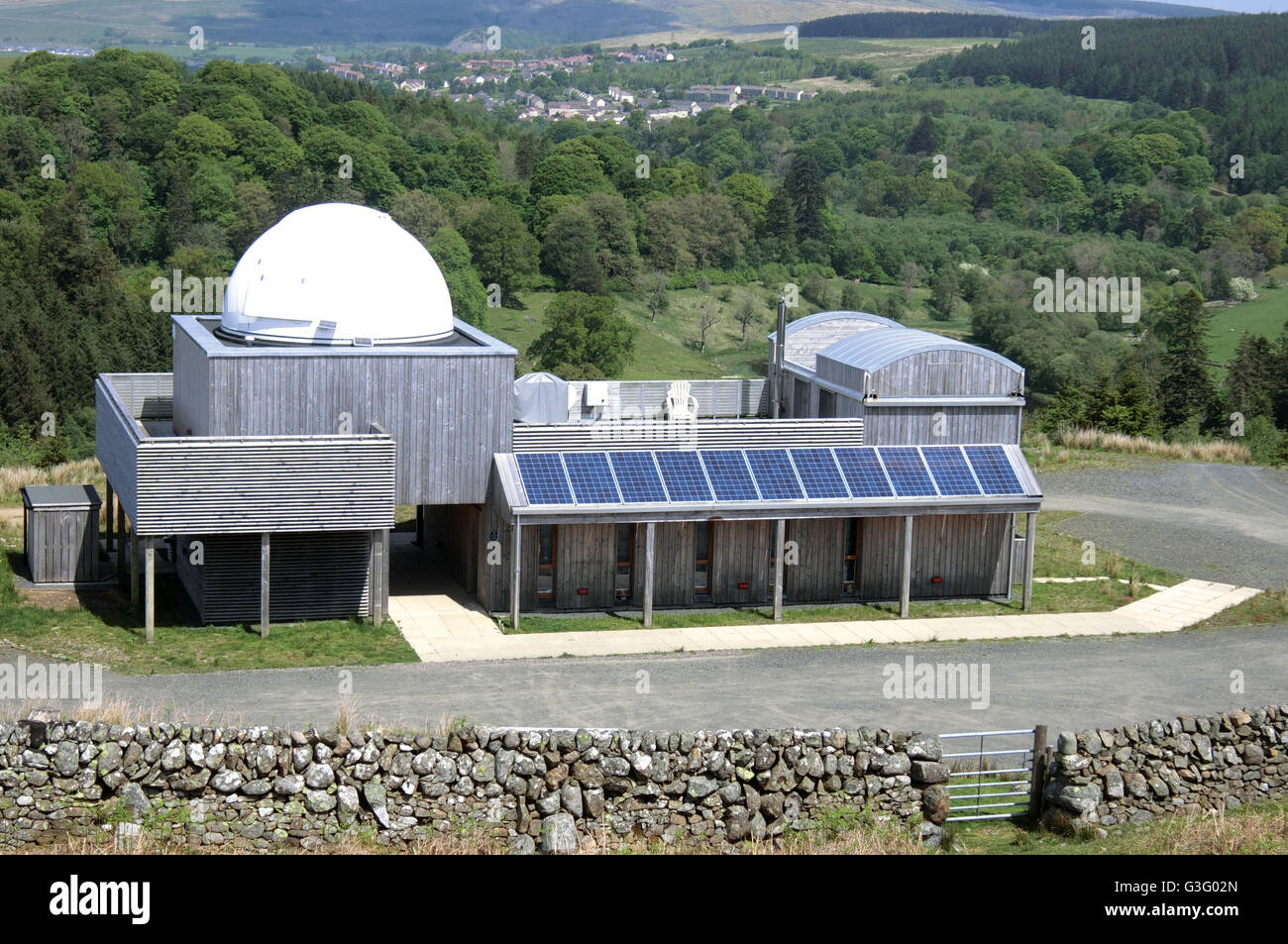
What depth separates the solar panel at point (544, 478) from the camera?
31141 millimetres

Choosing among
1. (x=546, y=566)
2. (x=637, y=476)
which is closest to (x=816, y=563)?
(x=637, y=476)

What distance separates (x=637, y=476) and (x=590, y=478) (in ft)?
3.12

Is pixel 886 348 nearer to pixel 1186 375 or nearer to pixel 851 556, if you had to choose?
pixel 851 556

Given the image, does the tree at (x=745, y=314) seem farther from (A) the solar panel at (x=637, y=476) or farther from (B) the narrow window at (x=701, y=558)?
(A) the solar panel at (x=637, y=476)

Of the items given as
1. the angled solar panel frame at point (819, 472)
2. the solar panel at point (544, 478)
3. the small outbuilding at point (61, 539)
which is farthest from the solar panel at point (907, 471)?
the small outbuilding at point (61, 539)

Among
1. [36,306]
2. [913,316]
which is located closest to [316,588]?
[36,306]

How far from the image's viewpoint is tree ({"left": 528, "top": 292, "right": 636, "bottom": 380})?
93812 millimetres

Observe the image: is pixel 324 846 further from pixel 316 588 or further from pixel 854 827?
pixel 316 588

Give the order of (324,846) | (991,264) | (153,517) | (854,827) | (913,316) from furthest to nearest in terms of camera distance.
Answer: (991,264), (913,316), (153,517), (854,827), (324,846)

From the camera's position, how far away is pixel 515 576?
3097 cm

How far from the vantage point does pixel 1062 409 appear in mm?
66500

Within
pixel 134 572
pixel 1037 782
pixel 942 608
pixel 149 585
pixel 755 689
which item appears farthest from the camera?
pixel 942 608

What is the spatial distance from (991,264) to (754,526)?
410ft

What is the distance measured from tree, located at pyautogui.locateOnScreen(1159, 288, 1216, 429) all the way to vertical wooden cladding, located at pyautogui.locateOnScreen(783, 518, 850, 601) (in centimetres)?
5209
